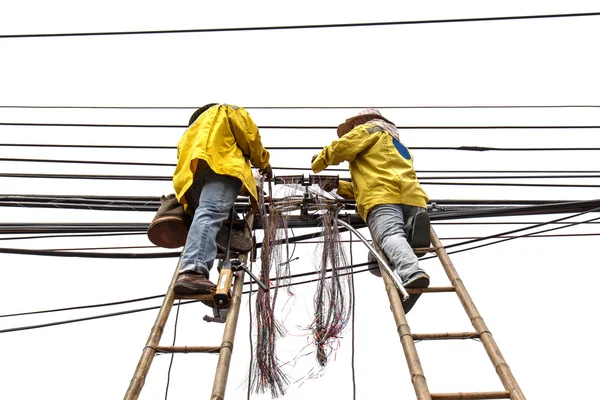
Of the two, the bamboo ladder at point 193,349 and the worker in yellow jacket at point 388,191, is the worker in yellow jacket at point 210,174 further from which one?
the worker in yellow jacket at point 388,191

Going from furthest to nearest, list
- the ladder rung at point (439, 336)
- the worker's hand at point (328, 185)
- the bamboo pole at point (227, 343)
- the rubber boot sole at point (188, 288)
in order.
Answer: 1. the worker's hand at point (328, 185)
2. the rubber boot sole at point (188, 288)
3. the ladder rung at point (439, 336)
4. the bamboo pole at point (227, 343)

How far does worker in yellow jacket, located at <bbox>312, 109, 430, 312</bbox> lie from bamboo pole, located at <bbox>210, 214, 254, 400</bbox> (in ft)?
3.20

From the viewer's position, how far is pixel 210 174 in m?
3.64

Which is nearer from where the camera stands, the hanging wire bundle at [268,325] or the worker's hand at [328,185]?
the hanging wire bundle at [268,325]

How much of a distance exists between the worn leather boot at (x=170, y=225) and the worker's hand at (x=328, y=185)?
1298 mm

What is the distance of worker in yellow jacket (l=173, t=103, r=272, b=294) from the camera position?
128 inches

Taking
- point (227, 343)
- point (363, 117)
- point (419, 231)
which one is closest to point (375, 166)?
point (419, 231)

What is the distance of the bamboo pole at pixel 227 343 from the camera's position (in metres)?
2.47

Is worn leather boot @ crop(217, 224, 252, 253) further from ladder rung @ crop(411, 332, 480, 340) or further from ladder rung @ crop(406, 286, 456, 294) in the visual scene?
ladder rung @ crop(411, 332, 480, 340)

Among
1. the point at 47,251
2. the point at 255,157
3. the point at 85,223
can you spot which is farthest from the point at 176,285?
the point at 47,251

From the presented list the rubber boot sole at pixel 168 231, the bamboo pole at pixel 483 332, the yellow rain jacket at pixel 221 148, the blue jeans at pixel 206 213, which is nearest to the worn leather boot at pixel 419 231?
the bamboo pole at pixel 483 332

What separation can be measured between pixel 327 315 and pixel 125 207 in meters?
1.89

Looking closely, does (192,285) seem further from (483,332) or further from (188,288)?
(483,332)

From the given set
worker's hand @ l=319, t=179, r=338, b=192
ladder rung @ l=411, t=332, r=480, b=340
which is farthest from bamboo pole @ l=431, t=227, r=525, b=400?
worker's hand @ l=319, t=179, r=338, b=192
